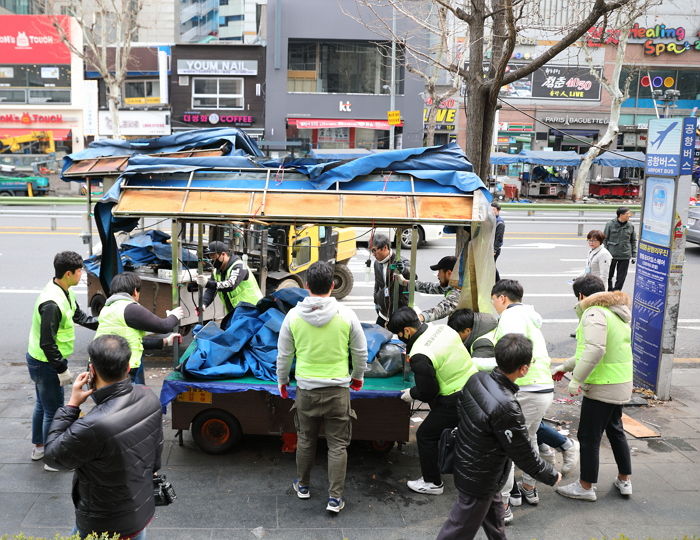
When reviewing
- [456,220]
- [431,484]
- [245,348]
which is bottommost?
[431,484]

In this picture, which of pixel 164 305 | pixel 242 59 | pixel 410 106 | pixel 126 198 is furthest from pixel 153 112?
pixel 126 198

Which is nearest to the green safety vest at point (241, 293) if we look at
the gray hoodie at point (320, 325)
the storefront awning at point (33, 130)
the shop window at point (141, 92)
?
the gray hoodie at point (320, 325)

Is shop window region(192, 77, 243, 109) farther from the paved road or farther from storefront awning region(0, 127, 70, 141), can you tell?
the paved road

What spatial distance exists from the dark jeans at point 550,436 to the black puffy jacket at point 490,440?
5.23 feet

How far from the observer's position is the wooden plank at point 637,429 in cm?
717

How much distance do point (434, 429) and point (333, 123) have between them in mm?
32322

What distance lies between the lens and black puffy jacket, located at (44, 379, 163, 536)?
3.49m

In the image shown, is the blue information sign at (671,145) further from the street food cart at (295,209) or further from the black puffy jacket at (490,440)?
the black puffy jacket at (490,440)

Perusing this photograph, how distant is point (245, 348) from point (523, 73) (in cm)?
517

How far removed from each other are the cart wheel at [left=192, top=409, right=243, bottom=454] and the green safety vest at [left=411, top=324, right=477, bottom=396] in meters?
1.96

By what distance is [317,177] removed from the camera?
23.0ft

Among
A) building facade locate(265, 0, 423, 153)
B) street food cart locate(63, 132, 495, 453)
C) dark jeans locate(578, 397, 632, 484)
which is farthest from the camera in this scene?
building facade locate(265, 0, 423, 153)

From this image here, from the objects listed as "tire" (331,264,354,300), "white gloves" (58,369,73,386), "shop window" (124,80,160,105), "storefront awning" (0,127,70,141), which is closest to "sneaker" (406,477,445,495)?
"white gloves" (58,369,73,386)

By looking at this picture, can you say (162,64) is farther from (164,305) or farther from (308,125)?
(164,305)
